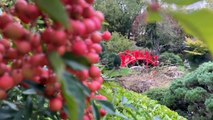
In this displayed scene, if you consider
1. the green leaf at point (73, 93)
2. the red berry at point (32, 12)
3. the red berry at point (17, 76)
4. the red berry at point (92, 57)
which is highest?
the red berry at point (32, 12)

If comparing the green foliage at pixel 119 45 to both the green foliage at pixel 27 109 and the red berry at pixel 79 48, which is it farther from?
the red berry at pixel 79 48

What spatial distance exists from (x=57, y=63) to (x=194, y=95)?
194 inches

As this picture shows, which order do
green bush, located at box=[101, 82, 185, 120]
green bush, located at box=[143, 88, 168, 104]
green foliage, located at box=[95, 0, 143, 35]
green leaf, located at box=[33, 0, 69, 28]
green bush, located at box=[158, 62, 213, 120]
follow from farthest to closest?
green foliage, located at box=[95, 0, 143, 35]
green bush, located at box=[143, 88, 168, 104]
green bush, located at box=[158, 62, 213, 120]
green bush, located at box=[101, 82, 185, 120]
green leaf, located at box=[33, 0, 69, 28]

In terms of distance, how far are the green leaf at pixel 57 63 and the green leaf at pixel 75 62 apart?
3 centimetres

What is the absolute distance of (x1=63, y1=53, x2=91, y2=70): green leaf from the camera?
38 centimetres

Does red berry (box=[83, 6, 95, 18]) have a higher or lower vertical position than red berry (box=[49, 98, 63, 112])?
higher

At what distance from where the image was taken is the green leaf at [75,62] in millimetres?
384

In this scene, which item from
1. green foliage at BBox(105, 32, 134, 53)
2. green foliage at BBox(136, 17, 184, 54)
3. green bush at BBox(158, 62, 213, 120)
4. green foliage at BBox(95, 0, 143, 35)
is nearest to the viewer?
green bush at BBox(158, 62, 213, 120)

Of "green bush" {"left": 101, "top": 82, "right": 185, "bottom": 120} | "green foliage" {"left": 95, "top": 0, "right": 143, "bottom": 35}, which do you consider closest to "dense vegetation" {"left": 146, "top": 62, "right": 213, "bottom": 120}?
"green bush" {"left": 101, "top": 82, "right": 185, "bottom": 120}

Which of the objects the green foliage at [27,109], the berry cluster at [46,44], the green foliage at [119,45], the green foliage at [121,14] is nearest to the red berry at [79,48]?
the berry cluster at [46,44]

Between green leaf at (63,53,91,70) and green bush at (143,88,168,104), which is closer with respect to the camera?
green leaf at (63,53,91,70)

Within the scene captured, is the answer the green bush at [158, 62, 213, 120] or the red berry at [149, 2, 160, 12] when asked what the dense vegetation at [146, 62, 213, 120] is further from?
the red berry at [149, 2, 160, 12]

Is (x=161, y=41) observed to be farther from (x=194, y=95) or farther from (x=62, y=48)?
(x=62, y=48)

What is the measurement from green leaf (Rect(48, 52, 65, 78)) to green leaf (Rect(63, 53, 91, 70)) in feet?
0.09
